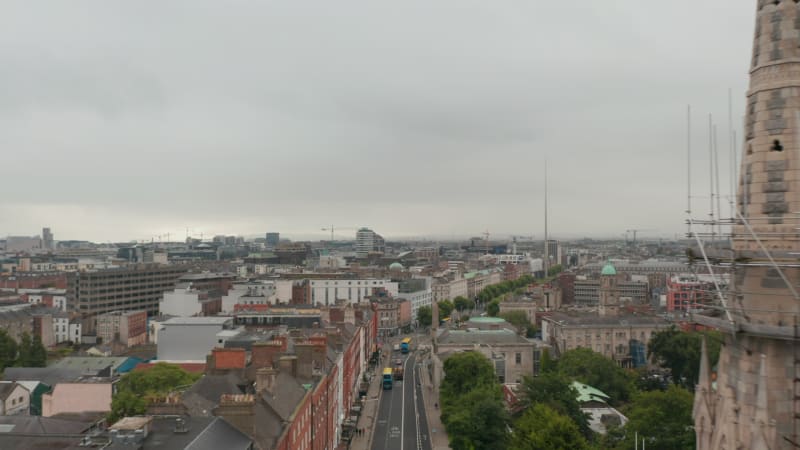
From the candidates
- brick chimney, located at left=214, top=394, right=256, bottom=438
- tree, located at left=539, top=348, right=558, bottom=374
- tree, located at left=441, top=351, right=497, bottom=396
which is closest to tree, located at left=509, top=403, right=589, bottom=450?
brick chimney, located at left=214, top=394, right=256, bottom=438

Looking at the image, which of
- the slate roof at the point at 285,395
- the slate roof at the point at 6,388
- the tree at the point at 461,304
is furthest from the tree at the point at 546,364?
the tree at the point at 461,304

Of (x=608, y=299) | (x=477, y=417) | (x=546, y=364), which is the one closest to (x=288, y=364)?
(x=477, y=417)

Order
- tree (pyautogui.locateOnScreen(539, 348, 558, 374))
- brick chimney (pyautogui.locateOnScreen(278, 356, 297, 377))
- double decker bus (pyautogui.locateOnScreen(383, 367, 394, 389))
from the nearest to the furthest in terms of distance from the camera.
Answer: brick chimney (pyautogui.locateOnScreen(278, 356, 297, 377)) < tree (pyautogui.locateOnScreen(539, 348, 558, 374)) < double decker bus (pyautogui.locateOnScreen(383, 367, 394, 389))

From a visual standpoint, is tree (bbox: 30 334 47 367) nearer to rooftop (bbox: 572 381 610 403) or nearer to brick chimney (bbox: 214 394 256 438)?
brick chimney (bbox: 214 394 256 438)

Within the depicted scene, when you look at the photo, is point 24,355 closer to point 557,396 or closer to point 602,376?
point 557,396

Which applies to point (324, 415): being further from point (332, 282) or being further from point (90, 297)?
point (332, 282)

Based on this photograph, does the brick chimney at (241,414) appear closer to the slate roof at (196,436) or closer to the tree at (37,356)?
the slate roof at (196,436)
